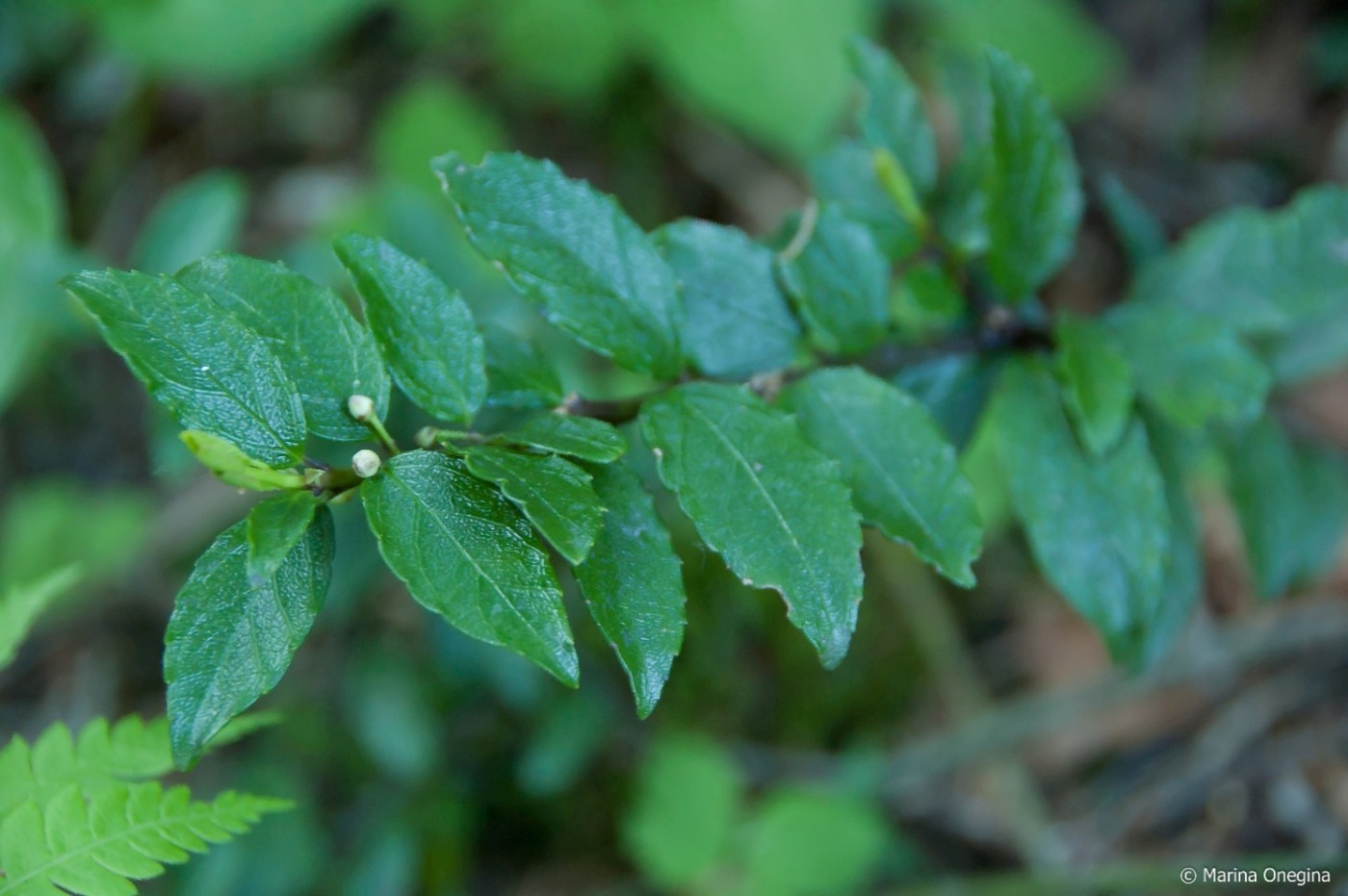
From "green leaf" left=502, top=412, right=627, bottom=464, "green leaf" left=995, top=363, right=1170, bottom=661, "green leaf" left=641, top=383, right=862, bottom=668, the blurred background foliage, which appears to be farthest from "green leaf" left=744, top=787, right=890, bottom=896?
"green leaf" left=502, top=412, right=627, bottom=464

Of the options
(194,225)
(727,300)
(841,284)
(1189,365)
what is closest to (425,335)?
(727,300)

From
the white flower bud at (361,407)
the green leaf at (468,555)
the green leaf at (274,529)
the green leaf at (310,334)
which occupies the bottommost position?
the green leaf at (468,555)

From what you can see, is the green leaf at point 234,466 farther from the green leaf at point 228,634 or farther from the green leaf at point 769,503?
the green leaf at point 769,503

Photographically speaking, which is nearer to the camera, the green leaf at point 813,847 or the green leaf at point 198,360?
the green leaf at point 198,360

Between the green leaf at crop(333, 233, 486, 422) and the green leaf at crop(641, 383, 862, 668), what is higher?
the green leaf at crop(333, 233, 486, 422)

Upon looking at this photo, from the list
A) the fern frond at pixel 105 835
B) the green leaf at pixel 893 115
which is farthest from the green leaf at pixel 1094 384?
the fern frond at pixel 105 835

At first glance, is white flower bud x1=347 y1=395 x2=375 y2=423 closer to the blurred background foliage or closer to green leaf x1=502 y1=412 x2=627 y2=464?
green leaf x1=502 y1=412 x2=627 y2=464

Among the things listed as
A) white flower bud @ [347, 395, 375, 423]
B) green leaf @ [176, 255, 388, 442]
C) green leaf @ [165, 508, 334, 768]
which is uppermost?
green leaf @ [176, 255, 388, 442]
